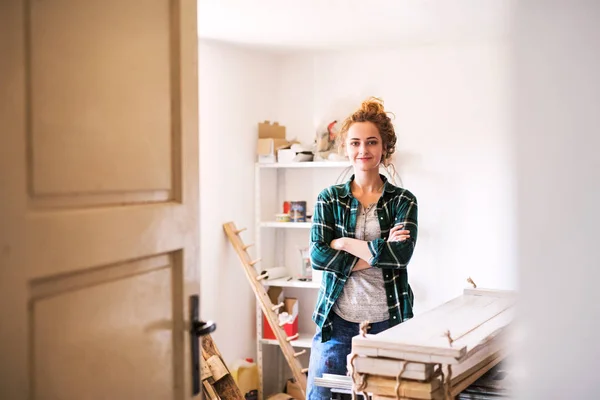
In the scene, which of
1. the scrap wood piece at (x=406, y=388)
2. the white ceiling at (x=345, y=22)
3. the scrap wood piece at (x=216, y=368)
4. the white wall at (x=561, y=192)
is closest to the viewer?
the white wall at (x=561, y=192)

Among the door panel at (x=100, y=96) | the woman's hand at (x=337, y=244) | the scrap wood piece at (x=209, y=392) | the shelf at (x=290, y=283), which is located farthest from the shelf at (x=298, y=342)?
the door panel at (x=100, y=96)

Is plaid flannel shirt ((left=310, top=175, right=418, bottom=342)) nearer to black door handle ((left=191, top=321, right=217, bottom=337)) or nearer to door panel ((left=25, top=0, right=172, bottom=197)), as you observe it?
black door handle ((left=191, top=321, right=217, bottom=337))

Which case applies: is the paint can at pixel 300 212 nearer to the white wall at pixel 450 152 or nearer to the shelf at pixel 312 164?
the shelf at pixel 312 164

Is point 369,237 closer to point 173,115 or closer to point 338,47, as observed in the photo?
point 173,115

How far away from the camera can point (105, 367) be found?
1336 millimetres

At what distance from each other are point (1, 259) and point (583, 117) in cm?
88

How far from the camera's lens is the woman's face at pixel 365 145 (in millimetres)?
2791

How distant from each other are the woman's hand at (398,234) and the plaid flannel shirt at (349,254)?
16 millimetres

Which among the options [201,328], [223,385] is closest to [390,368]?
[201,328]

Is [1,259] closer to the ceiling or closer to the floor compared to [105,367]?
closer to the ceiling

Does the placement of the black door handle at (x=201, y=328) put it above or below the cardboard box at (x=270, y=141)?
below

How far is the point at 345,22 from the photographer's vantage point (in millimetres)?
3818

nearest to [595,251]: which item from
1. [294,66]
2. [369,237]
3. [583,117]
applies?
[583,117]

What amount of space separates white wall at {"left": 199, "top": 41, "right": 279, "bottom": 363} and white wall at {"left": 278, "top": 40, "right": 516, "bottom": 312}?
563 millimetres
